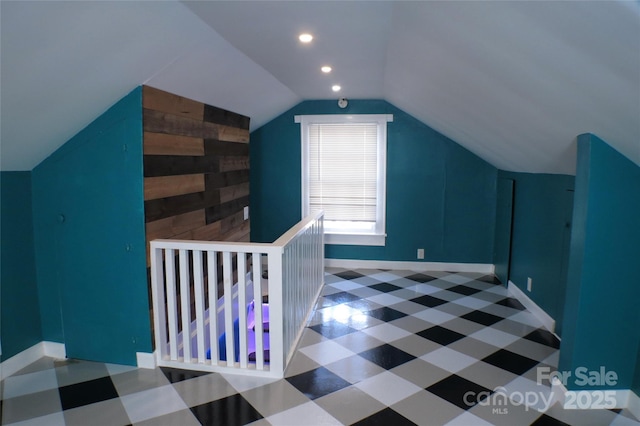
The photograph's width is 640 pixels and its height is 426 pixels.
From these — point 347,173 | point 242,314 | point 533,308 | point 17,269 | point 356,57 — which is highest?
point 356,57

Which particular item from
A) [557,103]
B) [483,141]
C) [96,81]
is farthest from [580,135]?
[96,81]

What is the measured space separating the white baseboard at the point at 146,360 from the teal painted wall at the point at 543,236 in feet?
10.00

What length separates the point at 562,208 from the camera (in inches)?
125

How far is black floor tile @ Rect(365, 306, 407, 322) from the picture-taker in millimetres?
3574

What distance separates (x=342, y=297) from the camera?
4.11 m

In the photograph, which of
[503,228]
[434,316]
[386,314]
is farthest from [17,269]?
[503,228]

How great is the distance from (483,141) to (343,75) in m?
1.47

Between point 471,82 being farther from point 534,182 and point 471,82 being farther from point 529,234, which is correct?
point 529,234

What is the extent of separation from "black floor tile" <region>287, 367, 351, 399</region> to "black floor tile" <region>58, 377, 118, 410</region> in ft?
3.62

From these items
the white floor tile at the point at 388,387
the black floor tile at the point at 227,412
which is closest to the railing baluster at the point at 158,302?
the black floor tile at the point at 227,412

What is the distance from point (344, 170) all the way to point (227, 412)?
11.4 ft

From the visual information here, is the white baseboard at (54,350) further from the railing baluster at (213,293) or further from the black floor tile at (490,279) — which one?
the black floor tile at (490,279)

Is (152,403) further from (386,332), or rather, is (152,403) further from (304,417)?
(386,332)

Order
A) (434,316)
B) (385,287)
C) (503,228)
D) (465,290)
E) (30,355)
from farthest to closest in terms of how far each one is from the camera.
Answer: (503,228), (385,287), (465,290), (434,316), (30,355)
